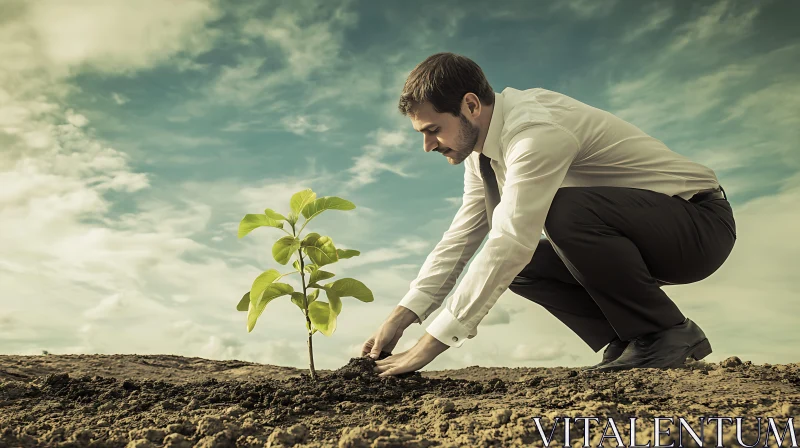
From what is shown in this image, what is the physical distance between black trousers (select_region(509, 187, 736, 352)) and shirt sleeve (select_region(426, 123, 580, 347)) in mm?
298

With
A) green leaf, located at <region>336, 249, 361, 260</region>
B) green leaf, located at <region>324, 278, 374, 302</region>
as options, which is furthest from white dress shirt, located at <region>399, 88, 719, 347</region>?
green leaf, located at <region>336, 249, 361, 260</region>

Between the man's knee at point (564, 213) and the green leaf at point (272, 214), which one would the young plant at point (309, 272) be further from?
the man's knee at point (564, 213)

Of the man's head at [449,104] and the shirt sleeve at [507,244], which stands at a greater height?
the man's head at [449,104]

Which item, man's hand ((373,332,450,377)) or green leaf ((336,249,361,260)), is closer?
man's hand ((373,332,450,377))

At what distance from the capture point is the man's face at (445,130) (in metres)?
2.82

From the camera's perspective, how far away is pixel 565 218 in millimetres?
2730

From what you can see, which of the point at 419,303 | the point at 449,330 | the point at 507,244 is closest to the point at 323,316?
the point at 419,303

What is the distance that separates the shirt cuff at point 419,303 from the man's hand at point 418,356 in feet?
1.37

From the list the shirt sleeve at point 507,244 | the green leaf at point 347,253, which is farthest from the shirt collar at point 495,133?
the green leaf at point 347,253

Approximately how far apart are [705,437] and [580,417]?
333 millimetres

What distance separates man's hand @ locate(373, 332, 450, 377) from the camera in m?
2.50

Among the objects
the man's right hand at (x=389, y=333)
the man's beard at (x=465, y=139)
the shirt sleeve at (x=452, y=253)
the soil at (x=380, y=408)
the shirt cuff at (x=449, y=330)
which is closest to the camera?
the soil at (x=380, y=408)

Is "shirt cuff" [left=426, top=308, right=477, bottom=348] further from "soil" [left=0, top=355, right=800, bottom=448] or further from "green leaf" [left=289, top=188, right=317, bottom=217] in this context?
"green leaf" [left=289, top=188, right=317, bottom=217]

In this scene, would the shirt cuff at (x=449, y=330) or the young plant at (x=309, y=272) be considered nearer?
the shirt cuff at (x=449, y=330)
